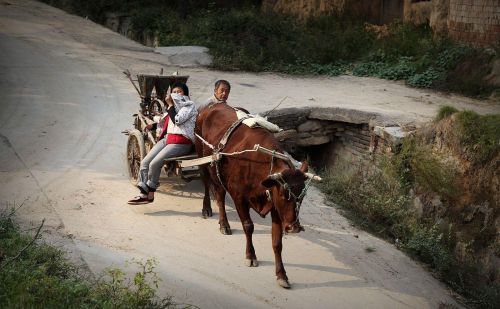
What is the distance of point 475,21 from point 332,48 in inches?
146

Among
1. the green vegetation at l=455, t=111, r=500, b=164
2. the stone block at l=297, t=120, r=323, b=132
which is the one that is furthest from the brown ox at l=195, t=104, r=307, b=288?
the stone block at l=297, t=120, r=323, b=132

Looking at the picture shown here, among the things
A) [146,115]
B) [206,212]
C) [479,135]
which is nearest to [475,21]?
[479,135]

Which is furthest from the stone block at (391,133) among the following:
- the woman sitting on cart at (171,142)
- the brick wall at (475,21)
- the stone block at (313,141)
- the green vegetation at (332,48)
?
the brick wall at (475,21)

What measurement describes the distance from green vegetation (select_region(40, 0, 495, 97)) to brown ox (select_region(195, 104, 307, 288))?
8.46m

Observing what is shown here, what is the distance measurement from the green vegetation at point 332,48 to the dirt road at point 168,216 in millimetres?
1307

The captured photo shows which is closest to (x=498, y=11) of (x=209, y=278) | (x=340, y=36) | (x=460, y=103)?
(x=460, y=103)

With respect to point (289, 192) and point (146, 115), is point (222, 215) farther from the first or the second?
point (146, 115)

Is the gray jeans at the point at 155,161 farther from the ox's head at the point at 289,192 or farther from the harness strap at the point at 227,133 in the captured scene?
the ox's head at the point at 289,192

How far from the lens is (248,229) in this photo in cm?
720

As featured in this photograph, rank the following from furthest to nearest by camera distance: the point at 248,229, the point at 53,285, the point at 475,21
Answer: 1. the point at 475,21
2. the point at 248,229
3. the point at 53,285

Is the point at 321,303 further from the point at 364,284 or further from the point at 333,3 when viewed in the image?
the point at 333,3

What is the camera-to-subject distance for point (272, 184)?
21.1 ft

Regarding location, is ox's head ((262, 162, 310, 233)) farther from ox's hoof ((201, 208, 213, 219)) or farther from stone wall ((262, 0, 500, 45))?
stone wall ((262, 0, 500, 45))

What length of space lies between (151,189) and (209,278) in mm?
1756
